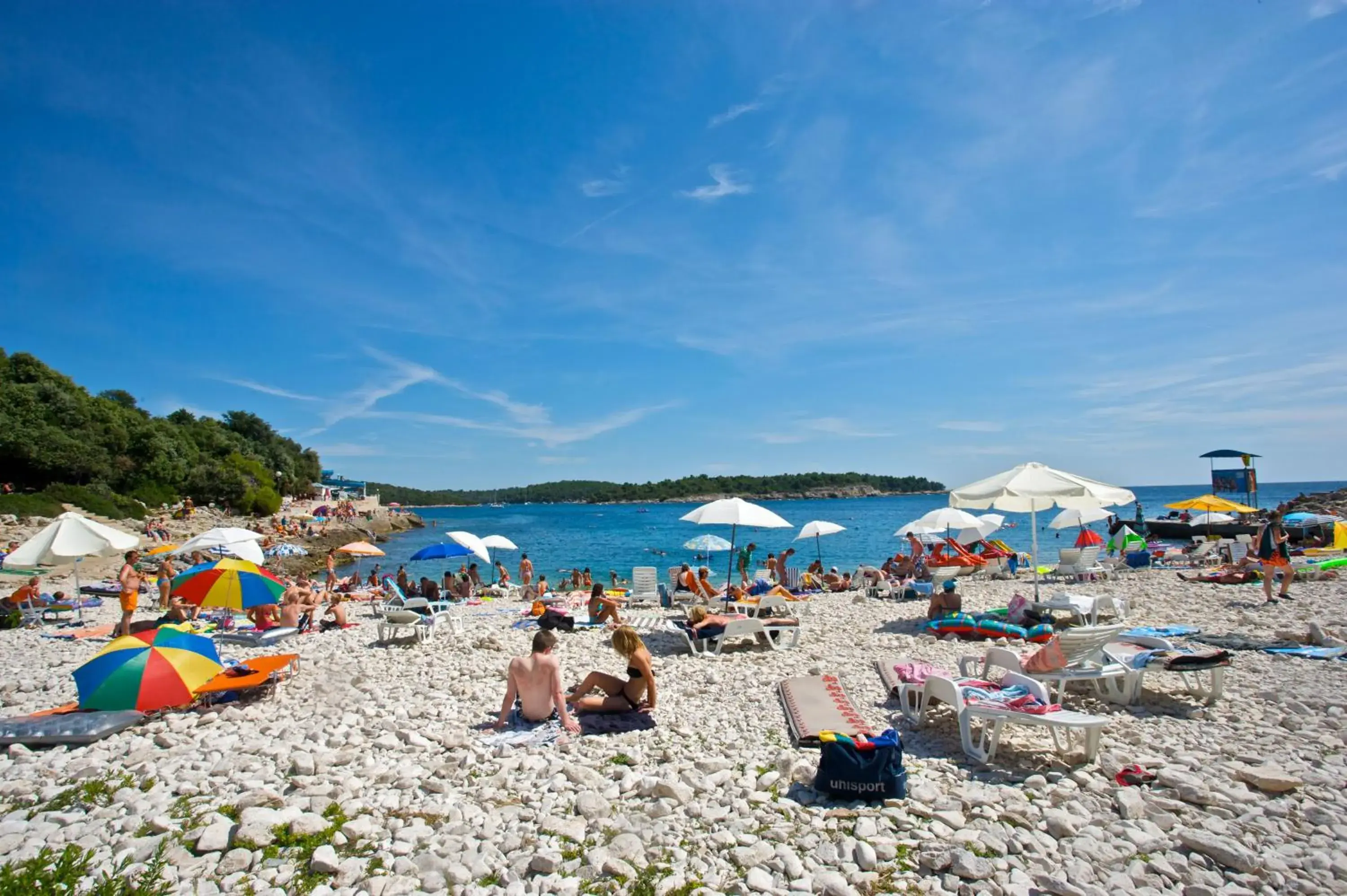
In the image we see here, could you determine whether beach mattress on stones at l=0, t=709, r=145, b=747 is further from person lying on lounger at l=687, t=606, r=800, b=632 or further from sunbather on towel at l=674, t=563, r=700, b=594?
sunbather on towel at l=674, t=563, r=700, b=594

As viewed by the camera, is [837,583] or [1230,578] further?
[837,583]

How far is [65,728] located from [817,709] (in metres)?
7.05

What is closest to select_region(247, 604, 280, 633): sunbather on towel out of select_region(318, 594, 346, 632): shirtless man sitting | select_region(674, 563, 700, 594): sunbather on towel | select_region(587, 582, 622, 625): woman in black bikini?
select_region(318, 594, 346, 632): shirtless man sitting

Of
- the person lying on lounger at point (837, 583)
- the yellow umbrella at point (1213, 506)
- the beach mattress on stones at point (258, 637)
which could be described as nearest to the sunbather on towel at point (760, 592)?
the person lying on lounger at point (837, 583)

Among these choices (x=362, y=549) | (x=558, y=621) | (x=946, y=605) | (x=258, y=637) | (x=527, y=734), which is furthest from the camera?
(x=362, y=549)

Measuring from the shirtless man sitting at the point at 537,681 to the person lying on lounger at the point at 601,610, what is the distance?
5.89 metres

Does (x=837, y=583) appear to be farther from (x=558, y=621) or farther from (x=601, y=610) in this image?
(x=558, y=621)

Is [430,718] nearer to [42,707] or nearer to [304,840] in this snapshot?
[304,840]

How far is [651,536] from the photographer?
214 feet

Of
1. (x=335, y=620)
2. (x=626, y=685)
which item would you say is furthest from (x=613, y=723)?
(x=335, y=620)

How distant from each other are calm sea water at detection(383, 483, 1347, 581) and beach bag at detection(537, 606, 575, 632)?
772 inches

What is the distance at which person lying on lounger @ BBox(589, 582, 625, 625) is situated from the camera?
1263 cm

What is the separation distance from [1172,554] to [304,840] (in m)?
25.3

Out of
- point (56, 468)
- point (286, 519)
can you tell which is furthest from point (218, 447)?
point (56, 468)
